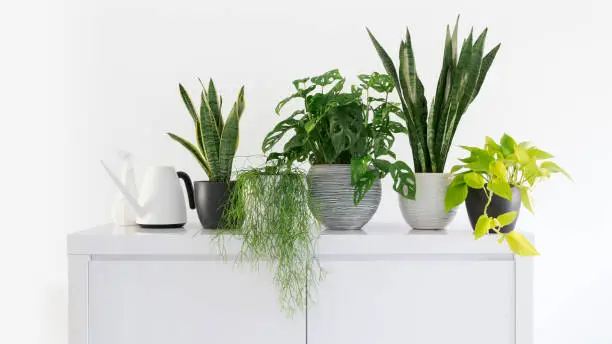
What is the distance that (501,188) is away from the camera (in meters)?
1.24

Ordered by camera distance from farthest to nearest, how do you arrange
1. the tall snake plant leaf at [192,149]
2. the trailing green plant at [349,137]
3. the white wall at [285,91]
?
the white wall at [285,91], the tall snake plant leaf at [192,149], the trailing green plant at [349,137]

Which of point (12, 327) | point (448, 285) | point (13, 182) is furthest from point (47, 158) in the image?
point (448, 285)

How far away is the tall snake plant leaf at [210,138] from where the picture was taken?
1.38 meters

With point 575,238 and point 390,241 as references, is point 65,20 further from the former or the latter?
point 575,238

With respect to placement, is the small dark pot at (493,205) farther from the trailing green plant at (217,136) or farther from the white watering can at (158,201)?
the white watering can at (158,201)

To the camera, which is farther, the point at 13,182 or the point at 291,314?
the point at 13,182

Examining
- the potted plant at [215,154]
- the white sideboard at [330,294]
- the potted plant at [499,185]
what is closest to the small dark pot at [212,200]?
the potted plant at [215,154]

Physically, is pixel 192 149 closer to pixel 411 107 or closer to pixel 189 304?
pixel 189 304

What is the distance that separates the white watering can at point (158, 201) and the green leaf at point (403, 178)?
534 mm

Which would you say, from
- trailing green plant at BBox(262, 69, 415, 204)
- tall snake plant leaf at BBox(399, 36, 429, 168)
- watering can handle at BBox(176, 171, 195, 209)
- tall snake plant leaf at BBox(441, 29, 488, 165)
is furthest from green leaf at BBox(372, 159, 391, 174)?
watering can handle at BBox(176, 171, 195, 209)

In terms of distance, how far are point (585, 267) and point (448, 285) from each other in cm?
74

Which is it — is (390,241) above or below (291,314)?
above

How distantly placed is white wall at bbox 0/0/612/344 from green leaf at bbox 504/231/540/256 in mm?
549

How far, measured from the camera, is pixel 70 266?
1.25 m
